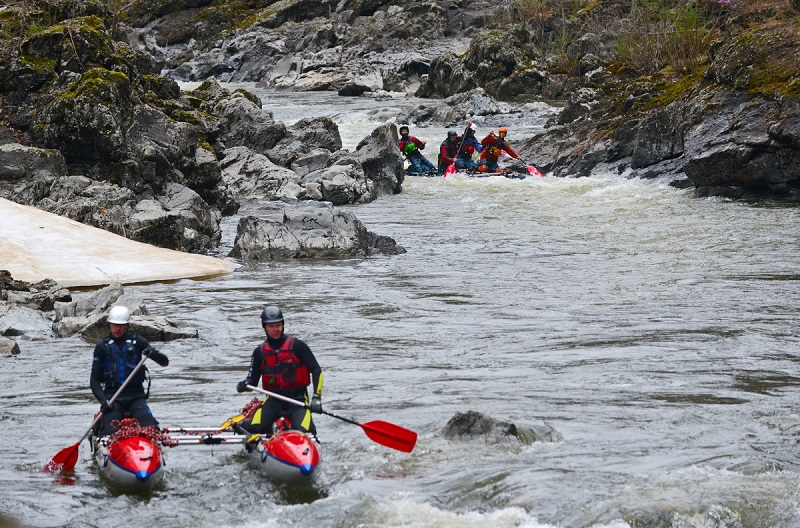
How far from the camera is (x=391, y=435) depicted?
7.36 metres

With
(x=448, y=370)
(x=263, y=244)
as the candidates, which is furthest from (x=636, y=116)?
(x=448, y=370)

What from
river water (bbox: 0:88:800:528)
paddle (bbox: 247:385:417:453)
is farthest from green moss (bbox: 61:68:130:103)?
paddle (bbox: 247:385:417:453)

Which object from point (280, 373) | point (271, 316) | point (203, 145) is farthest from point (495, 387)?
point (203, 145)

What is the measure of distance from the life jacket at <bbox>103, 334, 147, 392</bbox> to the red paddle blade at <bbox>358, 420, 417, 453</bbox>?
178cm

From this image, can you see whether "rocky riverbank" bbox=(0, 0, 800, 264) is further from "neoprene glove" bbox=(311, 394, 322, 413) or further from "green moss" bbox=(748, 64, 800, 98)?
"neoprene glove" bbox=(311, 394, 322, 413)

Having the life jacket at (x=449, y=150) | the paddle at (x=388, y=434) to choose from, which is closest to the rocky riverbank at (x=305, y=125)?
the life jacket at (x=449, y=150)

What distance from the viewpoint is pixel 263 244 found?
16.6 meters

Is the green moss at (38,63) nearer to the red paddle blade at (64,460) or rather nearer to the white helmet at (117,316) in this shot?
the white helmet at (117,316)

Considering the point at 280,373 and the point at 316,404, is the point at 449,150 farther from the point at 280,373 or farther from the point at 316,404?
the point at 316,404

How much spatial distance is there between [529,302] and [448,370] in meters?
3.18

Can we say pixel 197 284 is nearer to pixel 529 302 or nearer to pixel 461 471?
pixel 529 302

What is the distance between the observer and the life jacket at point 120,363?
7449mm

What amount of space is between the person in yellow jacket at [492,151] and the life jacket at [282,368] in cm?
1833

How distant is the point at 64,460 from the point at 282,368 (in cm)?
173
